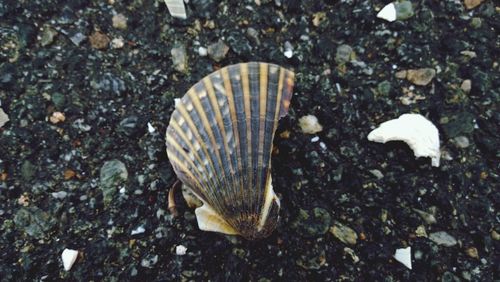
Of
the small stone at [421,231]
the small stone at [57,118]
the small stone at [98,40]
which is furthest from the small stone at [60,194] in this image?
the small stone at [421,231]

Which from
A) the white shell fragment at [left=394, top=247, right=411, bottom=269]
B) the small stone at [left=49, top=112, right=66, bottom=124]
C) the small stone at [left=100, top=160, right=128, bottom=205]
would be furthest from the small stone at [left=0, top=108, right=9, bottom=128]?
the white shell fragment at [left=394, top=247, right=411, bottom=269]

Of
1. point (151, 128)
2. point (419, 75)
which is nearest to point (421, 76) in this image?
point (419, 75)

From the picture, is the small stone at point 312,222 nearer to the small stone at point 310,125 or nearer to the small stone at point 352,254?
the small stone at point 352,254

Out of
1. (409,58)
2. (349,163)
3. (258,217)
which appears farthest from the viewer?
(409,58)

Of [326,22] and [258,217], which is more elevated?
[326,22]

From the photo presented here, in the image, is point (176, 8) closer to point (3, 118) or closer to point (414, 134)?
point (3, 118)

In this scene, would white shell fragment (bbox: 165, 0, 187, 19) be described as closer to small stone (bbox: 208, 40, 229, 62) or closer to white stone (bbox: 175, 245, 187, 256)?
small stone (bbox: 208, 40, 229, 62)

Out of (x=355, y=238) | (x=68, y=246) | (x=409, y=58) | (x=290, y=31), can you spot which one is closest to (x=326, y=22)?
(x=290, y=31)

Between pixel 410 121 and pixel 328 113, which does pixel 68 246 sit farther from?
pixel 410 121
